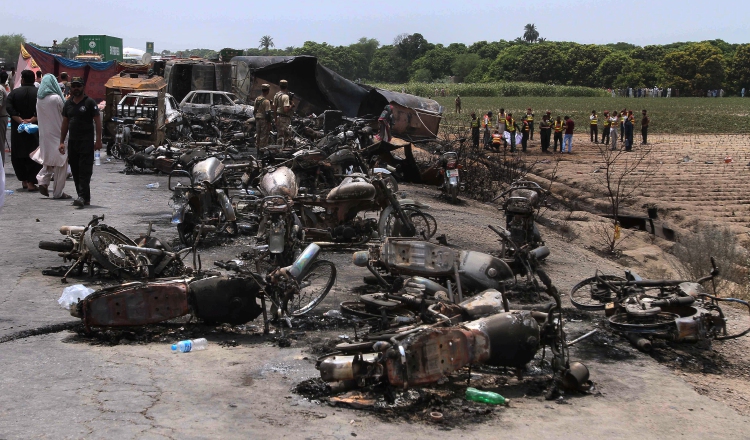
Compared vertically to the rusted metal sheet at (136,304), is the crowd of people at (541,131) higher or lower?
higher

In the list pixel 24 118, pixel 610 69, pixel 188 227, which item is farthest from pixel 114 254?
pixel 610 69

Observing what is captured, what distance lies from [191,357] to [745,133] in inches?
1686

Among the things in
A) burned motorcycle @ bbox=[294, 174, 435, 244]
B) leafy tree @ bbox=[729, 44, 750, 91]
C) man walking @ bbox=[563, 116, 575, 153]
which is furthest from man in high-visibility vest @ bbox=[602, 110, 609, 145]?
leafy tree @ bbox=[729, 44, 750, 91]

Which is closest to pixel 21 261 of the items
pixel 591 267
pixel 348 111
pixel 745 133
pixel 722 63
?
pixel 591 267

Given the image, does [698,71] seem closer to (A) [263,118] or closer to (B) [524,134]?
(B) [524,134]

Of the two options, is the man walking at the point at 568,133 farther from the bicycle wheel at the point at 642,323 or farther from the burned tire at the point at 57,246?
the burned tire at the point at 57,246

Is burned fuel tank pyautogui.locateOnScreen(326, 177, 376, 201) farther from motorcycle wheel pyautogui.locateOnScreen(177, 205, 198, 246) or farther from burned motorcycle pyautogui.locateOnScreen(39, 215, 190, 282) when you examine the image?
burned motorcycle pyautogui.locateOnScreen(39, 215, 190, 282)

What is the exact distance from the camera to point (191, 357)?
6008 mm

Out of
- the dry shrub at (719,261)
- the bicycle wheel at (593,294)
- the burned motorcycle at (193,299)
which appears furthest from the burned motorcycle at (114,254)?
the dry shrub at (719,261)

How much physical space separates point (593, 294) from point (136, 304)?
15.1 feet

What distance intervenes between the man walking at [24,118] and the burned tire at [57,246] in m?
5.96

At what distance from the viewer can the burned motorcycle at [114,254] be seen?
7.56 meters

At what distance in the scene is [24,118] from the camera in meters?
13.4

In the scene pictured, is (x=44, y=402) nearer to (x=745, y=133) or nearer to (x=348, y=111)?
→ (x=348, y=111)
